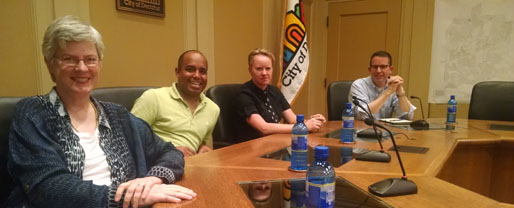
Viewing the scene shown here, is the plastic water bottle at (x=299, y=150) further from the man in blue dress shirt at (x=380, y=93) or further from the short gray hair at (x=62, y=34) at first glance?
the man in blue dress shirt at (x=380, y=93)

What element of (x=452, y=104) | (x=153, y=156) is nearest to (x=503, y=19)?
(x=452, y=104)

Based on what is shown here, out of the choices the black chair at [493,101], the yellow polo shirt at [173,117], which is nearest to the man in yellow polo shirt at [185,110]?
the yellow polo shirt at [173,117]

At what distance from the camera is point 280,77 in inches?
130

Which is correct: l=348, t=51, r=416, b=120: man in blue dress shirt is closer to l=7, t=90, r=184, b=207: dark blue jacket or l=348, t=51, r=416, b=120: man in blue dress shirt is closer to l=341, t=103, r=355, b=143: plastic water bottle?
l=341, t=103, r=355, b=143: plastic water bottle

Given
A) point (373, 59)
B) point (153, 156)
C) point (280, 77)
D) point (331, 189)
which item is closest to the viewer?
point (331, 189)

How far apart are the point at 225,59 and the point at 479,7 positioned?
8.98 feet

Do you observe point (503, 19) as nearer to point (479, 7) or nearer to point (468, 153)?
point (479, 7)

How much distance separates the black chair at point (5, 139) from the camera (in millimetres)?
1019

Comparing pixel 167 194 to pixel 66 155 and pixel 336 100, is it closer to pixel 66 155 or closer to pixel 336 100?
pixel 66 155

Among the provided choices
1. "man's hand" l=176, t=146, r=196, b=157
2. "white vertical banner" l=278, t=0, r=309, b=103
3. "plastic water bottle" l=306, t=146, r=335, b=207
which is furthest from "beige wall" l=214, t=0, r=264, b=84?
"plastic water bottle" l=306, t=146, r=335, b=207

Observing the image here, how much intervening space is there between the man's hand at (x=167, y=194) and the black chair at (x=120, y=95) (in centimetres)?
84

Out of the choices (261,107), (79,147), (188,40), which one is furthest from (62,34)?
(188,40)

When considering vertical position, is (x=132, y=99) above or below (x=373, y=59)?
below

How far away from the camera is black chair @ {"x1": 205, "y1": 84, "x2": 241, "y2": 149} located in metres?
2.02
